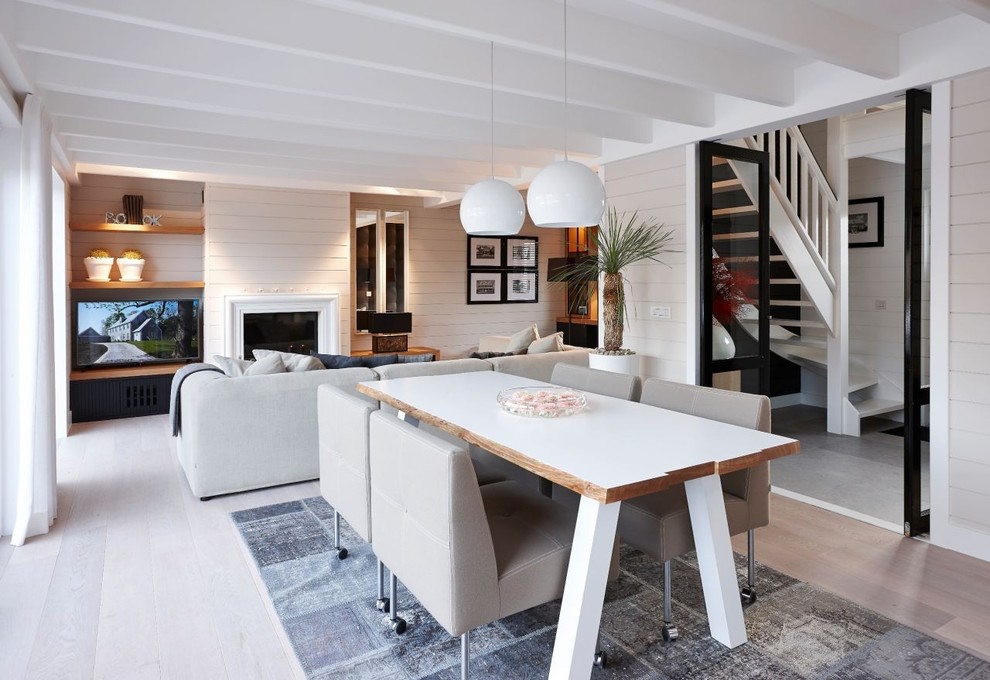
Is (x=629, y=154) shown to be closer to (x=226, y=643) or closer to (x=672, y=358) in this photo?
(x=672, y=358)

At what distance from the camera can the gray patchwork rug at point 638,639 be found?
2111 mm

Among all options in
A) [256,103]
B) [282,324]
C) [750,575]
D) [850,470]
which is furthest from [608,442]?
[282,324]

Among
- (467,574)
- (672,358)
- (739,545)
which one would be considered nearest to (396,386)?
(467,574)

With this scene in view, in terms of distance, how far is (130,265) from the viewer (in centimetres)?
630

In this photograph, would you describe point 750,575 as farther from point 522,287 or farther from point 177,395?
point 522,287

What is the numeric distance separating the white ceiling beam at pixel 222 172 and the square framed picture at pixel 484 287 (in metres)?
1.80

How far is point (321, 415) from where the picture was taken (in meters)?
2.86

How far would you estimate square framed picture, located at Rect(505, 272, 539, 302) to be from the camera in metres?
8.69

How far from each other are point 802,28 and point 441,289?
19.3 feet

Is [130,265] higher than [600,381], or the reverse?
[130,265]

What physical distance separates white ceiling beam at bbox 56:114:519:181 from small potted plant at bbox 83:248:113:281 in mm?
1855

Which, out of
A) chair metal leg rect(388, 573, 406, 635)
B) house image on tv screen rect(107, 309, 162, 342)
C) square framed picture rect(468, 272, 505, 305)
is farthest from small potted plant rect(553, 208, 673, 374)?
house image on tv screen rect(107, 309, 162, 342)

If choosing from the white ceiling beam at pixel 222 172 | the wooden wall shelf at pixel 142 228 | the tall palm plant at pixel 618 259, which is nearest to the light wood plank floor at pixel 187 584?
the tall palm plant at pixel 618 259

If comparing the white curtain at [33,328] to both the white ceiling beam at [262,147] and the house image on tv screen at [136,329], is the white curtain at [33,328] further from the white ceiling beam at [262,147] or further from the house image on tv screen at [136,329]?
the house image on tv screen at [136,329]
